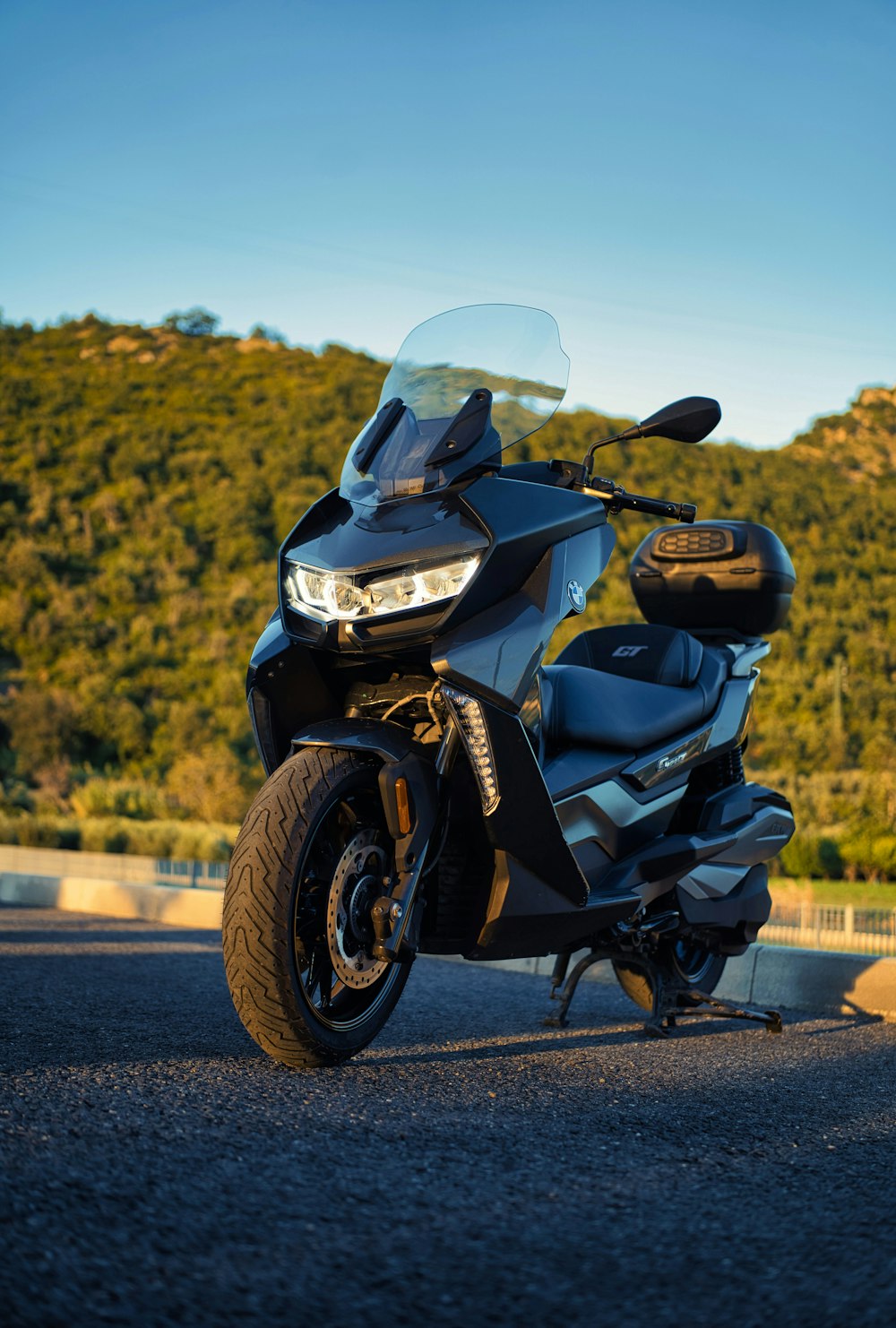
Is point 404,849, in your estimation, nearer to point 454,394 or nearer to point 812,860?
point 454,394

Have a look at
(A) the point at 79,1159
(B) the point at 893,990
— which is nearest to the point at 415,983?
(B) the point at 893,990

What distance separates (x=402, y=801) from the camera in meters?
3.16

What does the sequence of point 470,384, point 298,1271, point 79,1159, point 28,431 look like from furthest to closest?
1. point 28,431
2. point 470,384
3. point 79,1159
4. point 298,1271

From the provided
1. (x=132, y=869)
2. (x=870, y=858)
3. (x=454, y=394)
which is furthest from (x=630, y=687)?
(x=870, y=858)

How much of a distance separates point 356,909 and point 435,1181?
1.01 metres

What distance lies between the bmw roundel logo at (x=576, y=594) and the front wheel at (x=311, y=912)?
2.55 ft

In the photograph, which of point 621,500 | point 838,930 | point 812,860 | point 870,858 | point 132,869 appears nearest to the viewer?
point 621,500

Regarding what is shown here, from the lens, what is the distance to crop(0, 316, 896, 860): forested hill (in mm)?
38406

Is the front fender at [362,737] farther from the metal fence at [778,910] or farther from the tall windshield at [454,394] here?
the metal fence at [778,910]

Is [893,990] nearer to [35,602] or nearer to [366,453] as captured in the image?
[366,453]

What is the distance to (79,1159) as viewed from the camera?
2203mm

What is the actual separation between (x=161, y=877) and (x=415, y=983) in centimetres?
851

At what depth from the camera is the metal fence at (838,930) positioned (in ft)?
24.7

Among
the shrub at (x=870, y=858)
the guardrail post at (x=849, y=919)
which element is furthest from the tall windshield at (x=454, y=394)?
the shrub at (x=870, y=858)
